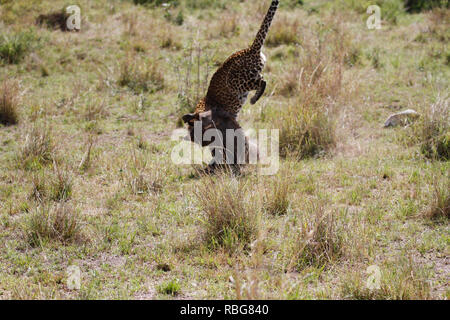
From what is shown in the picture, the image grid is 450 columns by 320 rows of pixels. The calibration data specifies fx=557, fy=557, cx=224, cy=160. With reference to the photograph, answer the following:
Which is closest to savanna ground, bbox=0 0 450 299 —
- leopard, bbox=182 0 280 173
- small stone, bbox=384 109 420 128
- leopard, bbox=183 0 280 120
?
small stone, bbox=384 109 420 128

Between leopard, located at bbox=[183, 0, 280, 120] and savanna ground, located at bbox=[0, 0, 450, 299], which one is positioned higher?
leopard, located at bbox=[183, 0, 280, 120]

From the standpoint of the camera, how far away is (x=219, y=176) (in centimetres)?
598

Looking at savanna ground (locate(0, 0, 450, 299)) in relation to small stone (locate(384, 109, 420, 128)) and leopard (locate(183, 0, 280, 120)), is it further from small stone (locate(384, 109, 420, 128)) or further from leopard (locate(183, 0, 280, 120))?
leopard (locate(183, 0, 280, 120))

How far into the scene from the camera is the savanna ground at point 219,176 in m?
5.00

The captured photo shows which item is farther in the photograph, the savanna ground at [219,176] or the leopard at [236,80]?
the leopard at [236,80]

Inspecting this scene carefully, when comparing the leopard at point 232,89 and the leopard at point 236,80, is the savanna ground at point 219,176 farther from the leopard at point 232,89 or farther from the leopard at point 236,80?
the leopard at point 236,80

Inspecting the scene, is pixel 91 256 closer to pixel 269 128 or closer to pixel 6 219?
pixel 6 219

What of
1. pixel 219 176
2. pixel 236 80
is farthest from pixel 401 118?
pixel 219 176

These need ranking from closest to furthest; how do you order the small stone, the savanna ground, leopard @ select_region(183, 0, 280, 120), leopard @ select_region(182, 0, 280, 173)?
1. the savanna ground
2. leopard @ select_region(182, 0, 280, 173)
3. leopard @ select_region(183, 0, 280, 120)
4. the small stone

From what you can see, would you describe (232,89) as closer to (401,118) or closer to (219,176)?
(219,176)

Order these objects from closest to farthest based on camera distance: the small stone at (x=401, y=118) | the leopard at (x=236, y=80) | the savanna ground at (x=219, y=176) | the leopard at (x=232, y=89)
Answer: the savanna ground at (x=219, y=176) → the leopard at (x=232, y=89) → the leopard at (x=236, y=80) → the small stone at (x=401, y=118)

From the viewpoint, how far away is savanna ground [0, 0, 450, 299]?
5.00m

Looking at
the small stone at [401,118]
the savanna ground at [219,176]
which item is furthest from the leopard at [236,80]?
the small stone at [401,118]

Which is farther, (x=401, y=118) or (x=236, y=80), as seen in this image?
(x=401, y=118)
